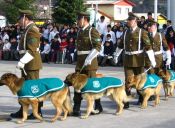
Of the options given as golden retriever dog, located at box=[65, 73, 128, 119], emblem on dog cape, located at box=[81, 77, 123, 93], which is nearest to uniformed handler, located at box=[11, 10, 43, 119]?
golden retriever dog, located at box=[65, 73, 128, 119]

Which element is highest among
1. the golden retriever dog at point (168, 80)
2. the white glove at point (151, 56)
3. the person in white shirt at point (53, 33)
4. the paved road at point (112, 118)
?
the person in white shirt at point (53, 33)

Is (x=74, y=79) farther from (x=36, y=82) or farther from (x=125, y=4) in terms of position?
→ (x=125, y=4)

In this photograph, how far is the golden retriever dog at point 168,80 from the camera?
1138 cm

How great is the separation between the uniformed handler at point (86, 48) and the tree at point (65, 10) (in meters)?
34.1

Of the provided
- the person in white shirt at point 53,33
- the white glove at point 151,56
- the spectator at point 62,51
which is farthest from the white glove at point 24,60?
the person in white shirt at point 53,33

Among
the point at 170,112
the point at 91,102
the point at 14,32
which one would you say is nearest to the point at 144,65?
the point at 170,112

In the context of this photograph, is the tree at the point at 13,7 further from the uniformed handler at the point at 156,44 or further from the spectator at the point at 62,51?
the uniformed handler at the point at 156,44

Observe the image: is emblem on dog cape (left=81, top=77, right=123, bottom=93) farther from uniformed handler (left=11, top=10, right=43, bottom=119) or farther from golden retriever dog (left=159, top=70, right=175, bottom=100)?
golden retriever dog (left=159, top=70, right=175, bottom=100)

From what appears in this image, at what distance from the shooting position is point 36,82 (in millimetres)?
8820

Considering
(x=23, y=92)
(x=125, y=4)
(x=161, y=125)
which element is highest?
(x=125, y=4)

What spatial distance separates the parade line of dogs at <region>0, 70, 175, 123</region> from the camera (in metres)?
8.78

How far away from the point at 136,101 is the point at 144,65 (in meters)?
1.20

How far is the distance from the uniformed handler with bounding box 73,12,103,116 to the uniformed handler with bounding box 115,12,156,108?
977 millimetres

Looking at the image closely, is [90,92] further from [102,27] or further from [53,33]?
[53,33]
